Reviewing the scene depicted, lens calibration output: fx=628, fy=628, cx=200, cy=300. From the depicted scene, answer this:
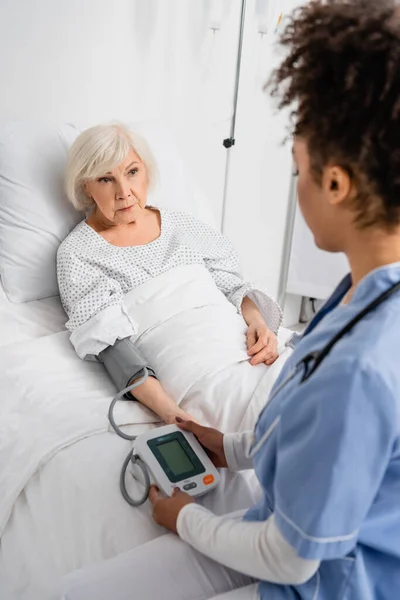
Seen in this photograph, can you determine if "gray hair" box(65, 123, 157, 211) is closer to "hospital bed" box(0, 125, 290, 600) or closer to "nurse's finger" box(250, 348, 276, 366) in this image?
"hospital bed" box(0, 125, 290, 600)

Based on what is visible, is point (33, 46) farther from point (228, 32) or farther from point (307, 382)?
point (307, 382)

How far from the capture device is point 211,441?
1199 mm

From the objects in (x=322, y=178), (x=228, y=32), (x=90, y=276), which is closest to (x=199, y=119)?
(x=228, y=32)

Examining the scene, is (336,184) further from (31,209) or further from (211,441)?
→ (31,209)

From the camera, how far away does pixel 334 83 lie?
2.30 ft

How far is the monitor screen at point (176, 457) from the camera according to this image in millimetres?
1141

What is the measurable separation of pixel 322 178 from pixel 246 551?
498 millimetres

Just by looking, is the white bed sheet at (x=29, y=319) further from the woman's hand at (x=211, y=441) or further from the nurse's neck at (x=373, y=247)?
the nurse's neck at (x=373, y=247)

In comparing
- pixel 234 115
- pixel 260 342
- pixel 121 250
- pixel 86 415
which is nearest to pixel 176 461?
pixel 86 415

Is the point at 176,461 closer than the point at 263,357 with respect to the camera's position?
Yes

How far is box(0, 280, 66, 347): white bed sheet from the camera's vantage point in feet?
5.40

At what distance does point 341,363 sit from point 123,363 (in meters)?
0.83

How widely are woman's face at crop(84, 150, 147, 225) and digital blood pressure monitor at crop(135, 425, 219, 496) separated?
0.73 metres

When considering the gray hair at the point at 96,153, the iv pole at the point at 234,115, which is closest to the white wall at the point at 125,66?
the iv pole at the point at 234,115
